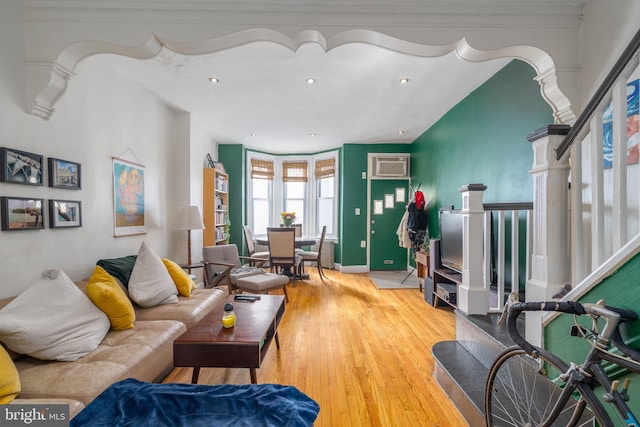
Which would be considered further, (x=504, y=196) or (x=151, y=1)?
(x=504, y=196)

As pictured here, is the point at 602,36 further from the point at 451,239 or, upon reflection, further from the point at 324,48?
the point at 451,239

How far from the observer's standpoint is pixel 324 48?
1932 millimetres

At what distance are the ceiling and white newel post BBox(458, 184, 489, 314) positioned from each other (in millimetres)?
A: 1340

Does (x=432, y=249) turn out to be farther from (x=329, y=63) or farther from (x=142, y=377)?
(x=142, y=377)

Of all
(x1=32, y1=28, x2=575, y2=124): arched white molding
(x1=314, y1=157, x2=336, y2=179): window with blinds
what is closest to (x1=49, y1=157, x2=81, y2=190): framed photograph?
(x1=32, y1=28, x2=575, y2=124): arched white molding

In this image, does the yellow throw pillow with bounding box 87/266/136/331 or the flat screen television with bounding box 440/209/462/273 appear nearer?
the yellow throw pillow with bounding box 87/266/136/331

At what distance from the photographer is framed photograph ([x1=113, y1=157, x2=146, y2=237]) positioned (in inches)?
117

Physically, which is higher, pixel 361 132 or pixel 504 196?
pixel 361 132

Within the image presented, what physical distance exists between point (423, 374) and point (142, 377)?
1.94m

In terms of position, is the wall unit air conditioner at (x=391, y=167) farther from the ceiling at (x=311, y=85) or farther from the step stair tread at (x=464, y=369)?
the step stair tread at (x=464, y=369)

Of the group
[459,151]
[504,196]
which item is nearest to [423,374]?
[504,196]

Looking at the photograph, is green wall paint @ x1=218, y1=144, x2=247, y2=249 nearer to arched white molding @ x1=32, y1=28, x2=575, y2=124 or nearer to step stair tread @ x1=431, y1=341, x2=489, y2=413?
arched white molding @ x1=32, y1=28, x2=575, y2=124

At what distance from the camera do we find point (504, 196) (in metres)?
2.84

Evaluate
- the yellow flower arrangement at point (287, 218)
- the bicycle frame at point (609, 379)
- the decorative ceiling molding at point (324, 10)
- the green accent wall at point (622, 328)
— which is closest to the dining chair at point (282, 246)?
the yellow flower arrangement at point (287, 218)
